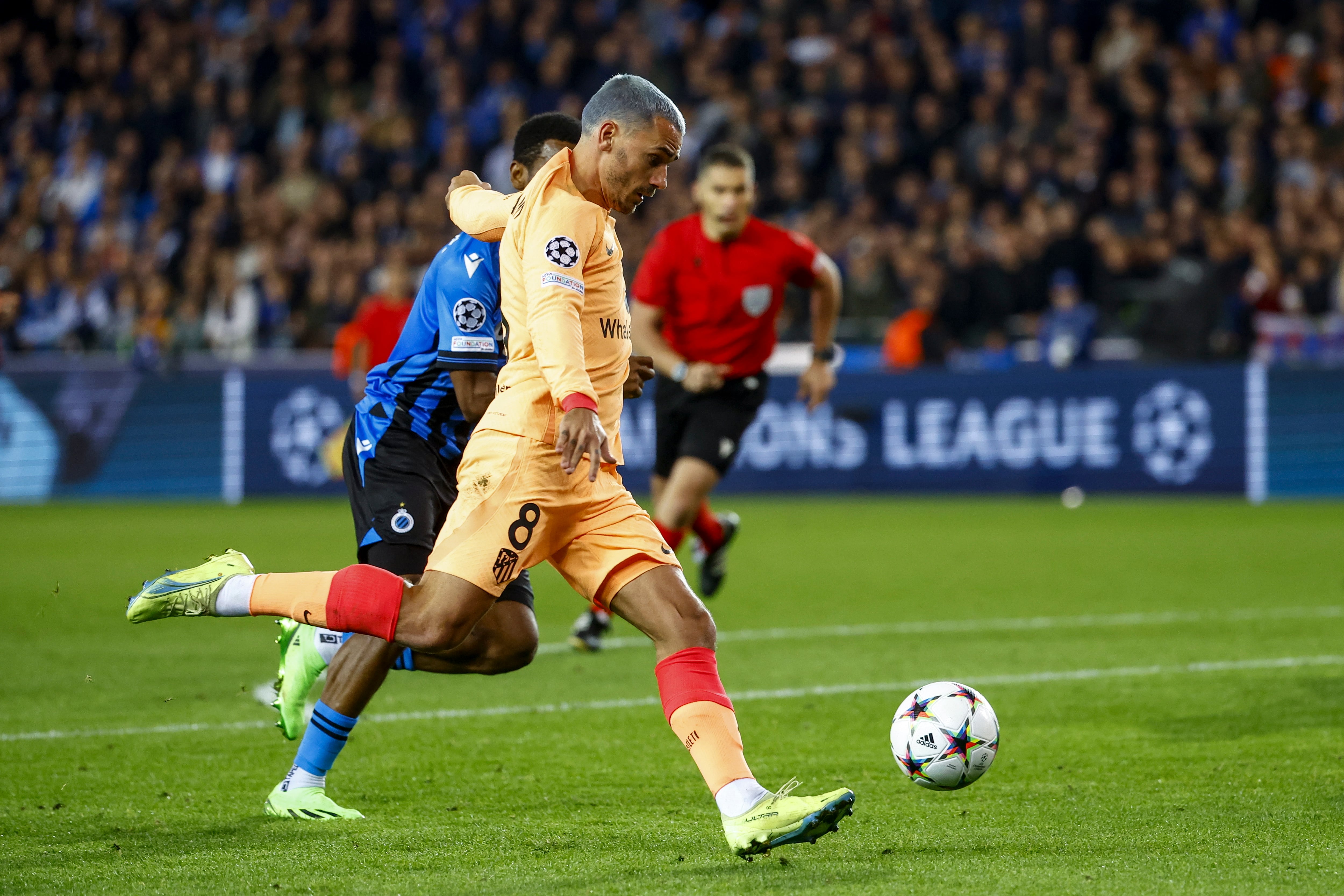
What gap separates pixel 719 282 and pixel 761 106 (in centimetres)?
1217

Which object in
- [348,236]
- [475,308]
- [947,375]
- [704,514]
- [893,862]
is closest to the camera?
[893,862]

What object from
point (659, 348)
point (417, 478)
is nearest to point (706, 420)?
point (659, 348)

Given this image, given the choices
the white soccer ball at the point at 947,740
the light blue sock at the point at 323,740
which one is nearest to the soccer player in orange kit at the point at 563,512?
the light blue sock at the point at 323,740

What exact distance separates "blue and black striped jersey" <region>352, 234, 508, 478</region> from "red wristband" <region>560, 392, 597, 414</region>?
0.81m

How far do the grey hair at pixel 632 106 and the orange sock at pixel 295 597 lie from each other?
1.41 metres

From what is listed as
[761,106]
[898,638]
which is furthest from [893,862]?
[761,106]

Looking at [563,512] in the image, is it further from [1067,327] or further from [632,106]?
[1067,327]

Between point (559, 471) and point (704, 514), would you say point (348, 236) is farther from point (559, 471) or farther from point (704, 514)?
point (559, 471)

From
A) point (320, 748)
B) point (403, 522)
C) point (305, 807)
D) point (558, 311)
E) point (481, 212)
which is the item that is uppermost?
point (481, 212)

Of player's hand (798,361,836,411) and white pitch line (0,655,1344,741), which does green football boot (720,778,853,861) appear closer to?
white pitch line (0,655,1344,741)

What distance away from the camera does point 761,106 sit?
20312mm

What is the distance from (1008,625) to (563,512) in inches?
193

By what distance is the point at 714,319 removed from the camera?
868 cm

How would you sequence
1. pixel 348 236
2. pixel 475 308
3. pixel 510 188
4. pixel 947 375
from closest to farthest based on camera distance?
pixel 475 308, pixel 947 375, pixel 510 188, pixel 348 236
